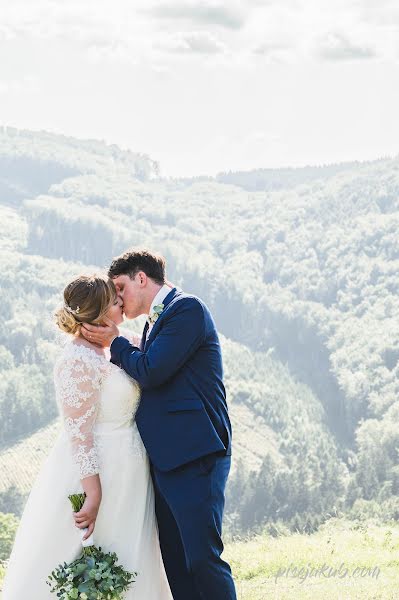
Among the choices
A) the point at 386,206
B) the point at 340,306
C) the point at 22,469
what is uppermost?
the point at 386,206

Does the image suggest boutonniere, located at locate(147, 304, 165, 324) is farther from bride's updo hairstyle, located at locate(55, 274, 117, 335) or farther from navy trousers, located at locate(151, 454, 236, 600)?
navy trousers, located at locate(151, 454, 236, 600)

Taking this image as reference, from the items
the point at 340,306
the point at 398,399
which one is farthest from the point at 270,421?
the point at 340,306

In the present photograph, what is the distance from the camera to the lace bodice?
4238 mm

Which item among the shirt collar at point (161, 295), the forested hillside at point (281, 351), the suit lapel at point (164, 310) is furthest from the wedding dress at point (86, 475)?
the forested hillside at point (281, 351)

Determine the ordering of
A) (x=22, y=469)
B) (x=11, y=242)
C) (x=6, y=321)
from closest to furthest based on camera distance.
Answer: (x=22, y=469) → (x=6, y=321) → (x=11, y=242)

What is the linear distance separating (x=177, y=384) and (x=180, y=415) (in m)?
0.16

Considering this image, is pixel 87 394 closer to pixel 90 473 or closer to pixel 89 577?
pixel 90 473

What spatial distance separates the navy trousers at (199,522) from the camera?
418cm

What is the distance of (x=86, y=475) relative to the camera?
424cm

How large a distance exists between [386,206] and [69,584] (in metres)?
200

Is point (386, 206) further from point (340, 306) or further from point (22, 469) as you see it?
point (22, 469)

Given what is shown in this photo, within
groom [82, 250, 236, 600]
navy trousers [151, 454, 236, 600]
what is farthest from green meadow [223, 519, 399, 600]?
groom [82, 250, 236, 600]

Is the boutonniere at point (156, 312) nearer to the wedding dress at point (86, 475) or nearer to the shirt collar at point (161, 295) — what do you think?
the shirt collar at point (161, 295)

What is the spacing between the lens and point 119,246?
19638cm
